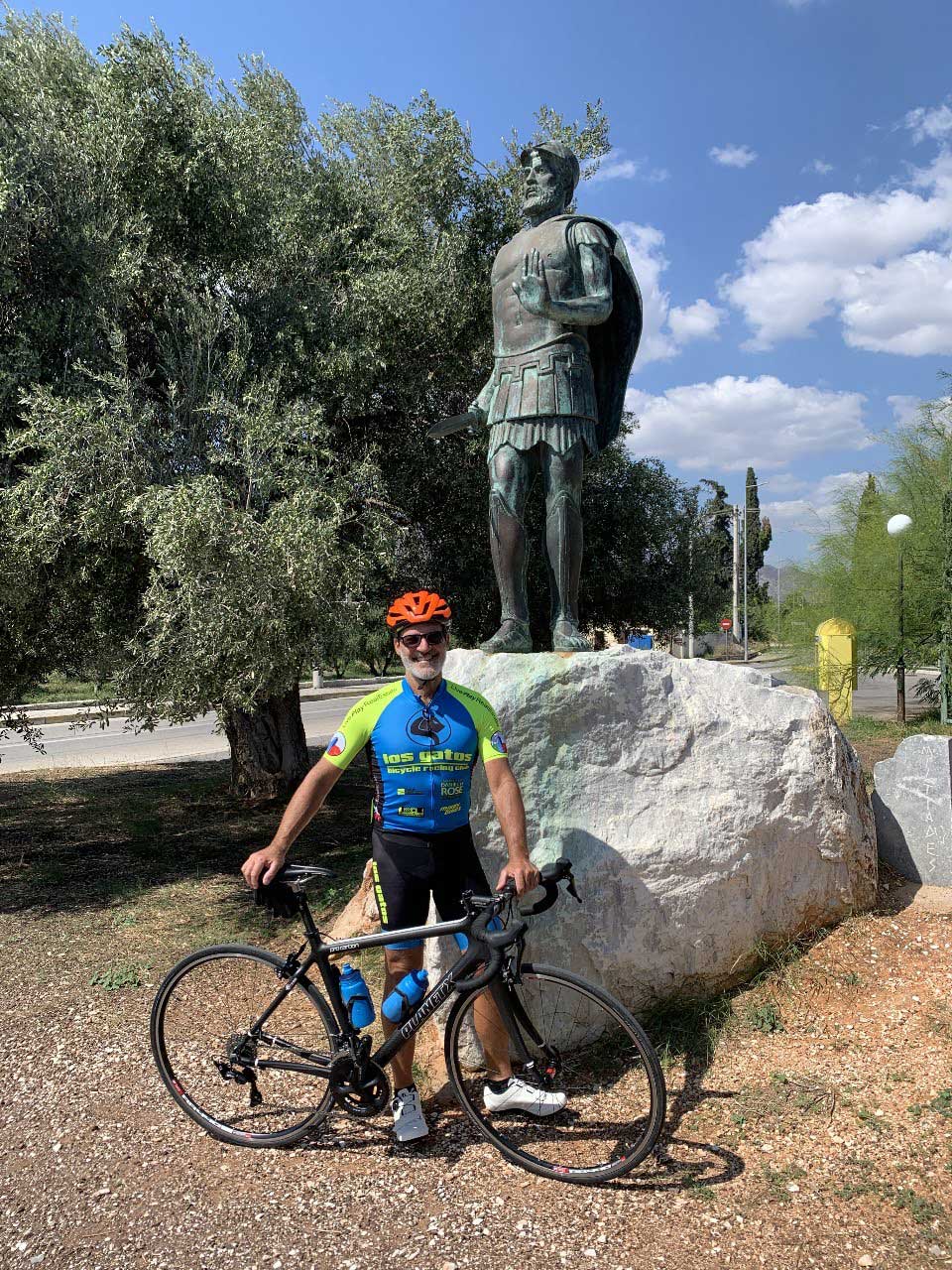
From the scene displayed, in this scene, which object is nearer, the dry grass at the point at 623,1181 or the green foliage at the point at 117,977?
the dry grass at the point at 623,1181

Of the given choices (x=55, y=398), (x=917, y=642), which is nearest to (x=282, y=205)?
(x=55, y=398)

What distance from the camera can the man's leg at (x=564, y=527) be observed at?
461 centimetres

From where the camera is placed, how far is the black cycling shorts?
10.6ft

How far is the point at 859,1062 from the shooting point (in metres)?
3.58

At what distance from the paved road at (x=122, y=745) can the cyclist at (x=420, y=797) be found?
11.3 meters

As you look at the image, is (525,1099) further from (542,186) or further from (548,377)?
(542,186)

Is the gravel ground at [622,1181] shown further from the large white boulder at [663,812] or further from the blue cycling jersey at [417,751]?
the blue cycling jersey at [417,751]

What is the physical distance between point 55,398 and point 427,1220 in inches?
215

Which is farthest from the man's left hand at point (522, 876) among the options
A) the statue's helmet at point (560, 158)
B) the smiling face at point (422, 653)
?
the statue's helmet at point (560, 158)

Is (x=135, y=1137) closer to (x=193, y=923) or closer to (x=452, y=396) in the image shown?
(x=193, y=923)

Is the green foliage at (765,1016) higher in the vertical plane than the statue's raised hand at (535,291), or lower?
lower

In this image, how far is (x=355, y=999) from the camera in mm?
3195

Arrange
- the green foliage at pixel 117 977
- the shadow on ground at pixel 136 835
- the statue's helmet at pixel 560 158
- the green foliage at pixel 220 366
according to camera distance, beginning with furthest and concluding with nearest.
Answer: the shadow on ground at pixel 136 835 → the green foliage at pixel 220 366 → the green foliage at pixel 117 977 → the statue's helmet at pixel 560 158

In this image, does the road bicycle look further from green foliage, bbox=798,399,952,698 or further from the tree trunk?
green foliage, bbox=798,399,952,698
